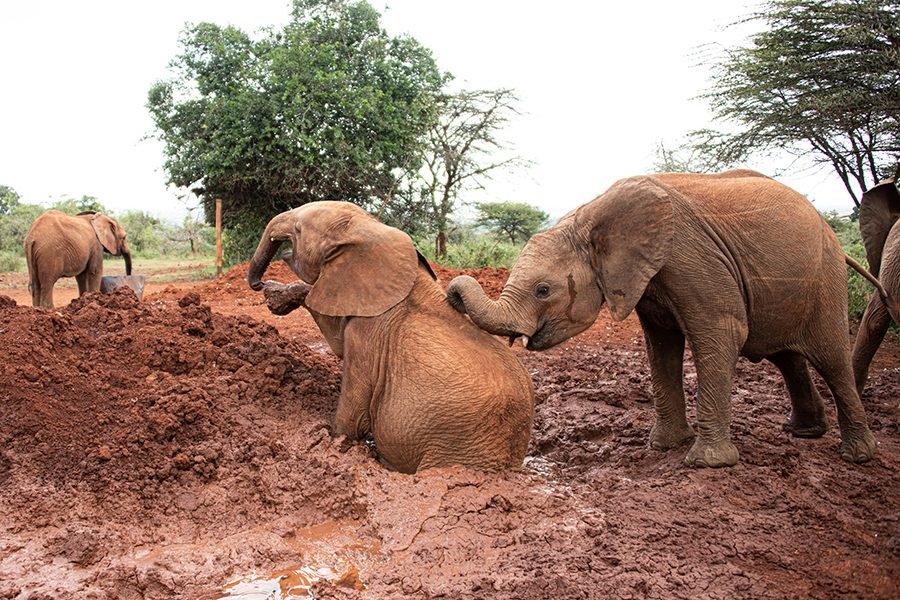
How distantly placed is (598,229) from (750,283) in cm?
100

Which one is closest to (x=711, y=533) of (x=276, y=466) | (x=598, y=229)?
(x=598, y=229)

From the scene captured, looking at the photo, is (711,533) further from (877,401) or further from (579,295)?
(877,401)

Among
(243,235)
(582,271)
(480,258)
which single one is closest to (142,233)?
(243,235)

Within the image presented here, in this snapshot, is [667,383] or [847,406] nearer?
[847,406]

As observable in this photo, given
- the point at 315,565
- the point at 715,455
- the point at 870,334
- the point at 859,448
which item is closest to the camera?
the point at 315,565

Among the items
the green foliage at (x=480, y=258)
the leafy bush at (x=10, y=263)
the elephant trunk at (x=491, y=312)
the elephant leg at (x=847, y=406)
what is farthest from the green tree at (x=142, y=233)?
the elephant leg at (x=847, y=406)

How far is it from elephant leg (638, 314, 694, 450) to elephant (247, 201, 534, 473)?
1108mm

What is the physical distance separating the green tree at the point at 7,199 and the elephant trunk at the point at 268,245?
33.3m

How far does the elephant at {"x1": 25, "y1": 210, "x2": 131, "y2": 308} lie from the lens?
36.6 ft

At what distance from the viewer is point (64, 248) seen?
11305mm

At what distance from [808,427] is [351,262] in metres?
3.51

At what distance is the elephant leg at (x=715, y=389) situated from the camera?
15.1ft

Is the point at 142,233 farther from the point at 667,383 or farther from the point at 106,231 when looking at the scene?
the point at 667,383

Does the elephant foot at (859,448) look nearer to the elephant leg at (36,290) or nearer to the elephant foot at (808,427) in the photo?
the elephant foot at (808,427)
